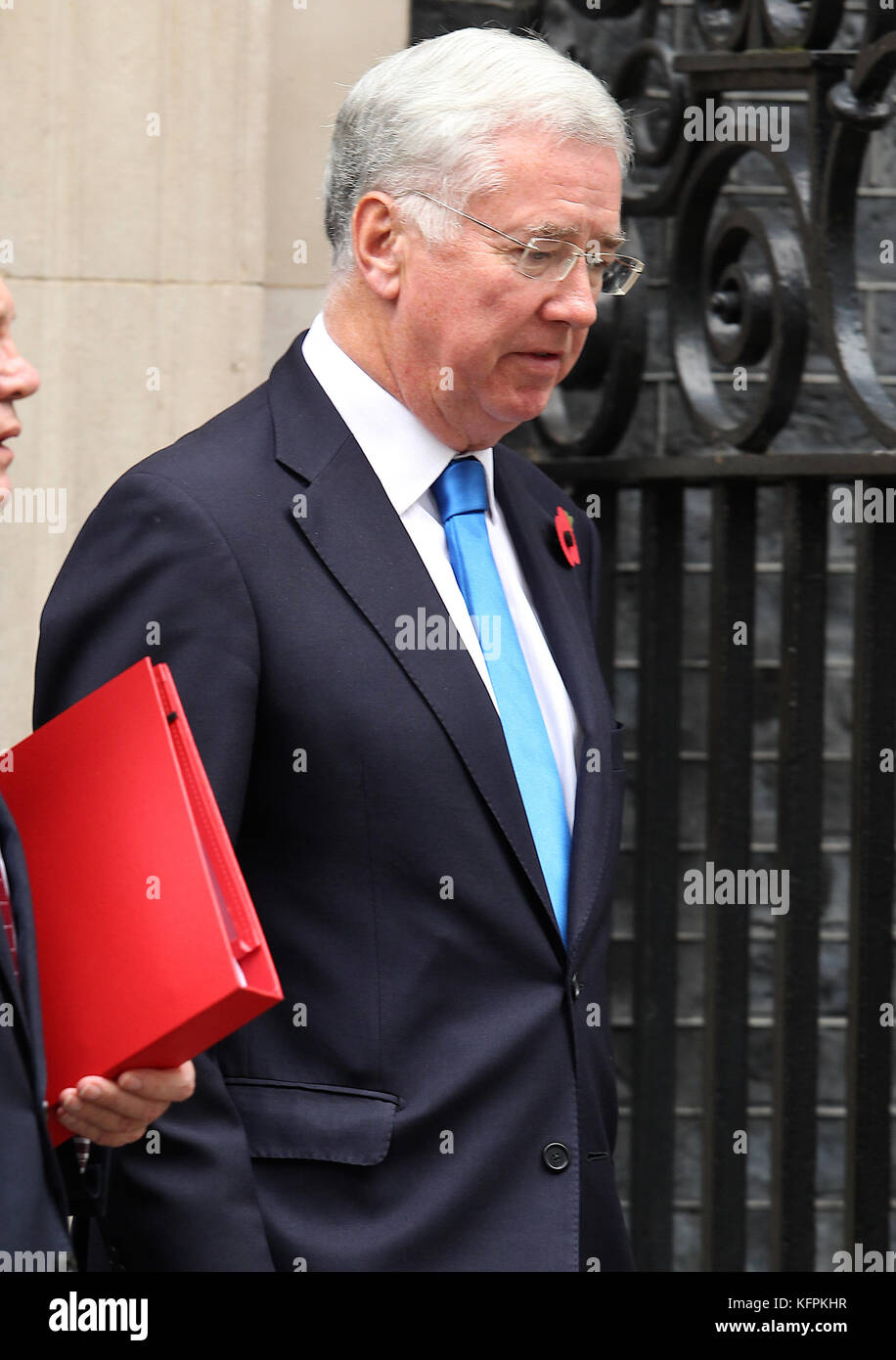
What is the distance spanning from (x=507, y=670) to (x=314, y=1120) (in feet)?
2.09

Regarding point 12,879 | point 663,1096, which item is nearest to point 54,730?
point 12,879

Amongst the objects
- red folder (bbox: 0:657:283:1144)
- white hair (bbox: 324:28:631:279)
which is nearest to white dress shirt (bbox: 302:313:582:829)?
white hair (bbox: 324:28:631:279)

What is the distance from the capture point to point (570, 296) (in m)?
2.46

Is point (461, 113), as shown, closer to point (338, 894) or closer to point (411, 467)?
point (411, 467)

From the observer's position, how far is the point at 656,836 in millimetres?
3617

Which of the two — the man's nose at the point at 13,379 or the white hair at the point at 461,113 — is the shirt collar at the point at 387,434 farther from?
the man's nose at the point at 13,379

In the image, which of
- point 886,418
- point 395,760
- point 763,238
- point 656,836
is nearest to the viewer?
point 395,760

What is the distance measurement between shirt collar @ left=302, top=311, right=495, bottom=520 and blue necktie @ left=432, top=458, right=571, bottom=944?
0.05m

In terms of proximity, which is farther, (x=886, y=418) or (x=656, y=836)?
(x=656, y=836)

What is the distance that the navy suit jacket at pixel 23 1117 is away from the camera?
185 centimetres

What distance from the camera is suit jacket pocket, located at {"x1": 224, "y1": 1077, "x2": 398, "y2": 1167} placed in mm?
2283
